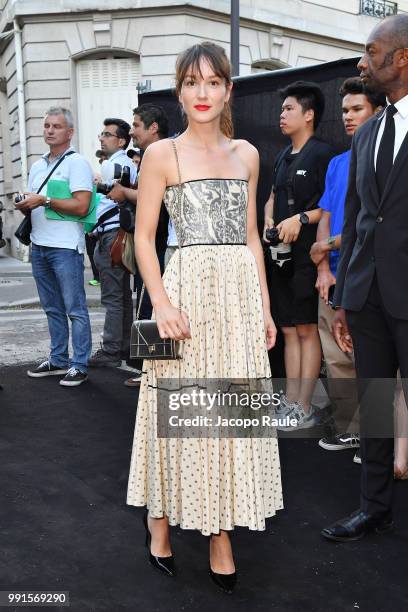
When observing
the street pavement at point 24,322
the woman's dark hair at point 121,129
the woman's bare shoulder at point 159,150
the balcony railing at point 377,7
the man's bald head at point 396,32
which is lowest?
the street pavement at point 24,322

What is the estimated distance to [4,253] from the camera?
18.1 metres

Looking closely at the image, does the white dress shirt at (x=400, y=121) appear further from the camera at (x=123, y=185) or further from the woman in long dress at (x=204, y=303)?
the camera at (x=123, y=185)

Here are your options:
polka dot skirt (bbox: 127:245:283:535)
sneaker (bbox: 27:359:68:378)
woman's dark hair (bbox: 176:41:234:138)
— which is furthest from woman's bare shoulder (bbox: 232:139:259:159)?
sneaker (bbox: 27:359:68:378)

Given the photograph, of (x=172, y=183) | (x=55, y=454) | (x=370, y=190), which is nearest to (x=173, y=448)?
(x=172, y=183)

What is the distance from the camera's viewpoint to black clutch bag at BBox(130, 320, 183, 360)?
2426 mm

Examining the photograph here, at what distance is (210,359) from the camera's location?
251 cm

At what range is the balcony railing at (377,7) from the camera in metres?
17.3

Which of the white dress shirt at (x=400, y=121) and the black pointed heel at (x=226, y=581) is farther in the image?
the white dress shirt at (x=400, y=121)

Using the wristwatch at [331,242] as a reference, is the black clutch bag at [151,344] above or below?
below

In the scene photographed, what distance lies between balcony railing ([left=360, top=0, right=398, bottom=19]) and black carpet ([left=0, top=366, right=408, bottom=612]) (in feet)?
52.5

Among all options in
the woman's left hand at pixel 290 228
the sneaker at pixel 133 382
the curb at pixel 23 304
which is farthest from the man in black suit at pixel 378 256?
the curb at pixel 23 304

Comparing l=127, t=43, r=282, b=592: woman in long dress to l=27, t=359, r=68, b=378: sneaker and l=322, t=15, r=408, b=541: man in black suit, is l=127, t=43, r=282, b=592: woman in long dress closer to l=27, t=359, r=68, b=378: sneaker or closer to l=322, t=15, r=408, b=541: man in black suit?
l=322, t=15, r=408, b=541: man in black suit

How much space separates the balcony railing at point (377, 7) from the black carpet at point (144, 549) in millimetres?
16011

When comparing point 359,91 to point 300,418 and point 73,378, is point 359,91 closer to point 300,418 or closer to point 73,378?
point 300,418
